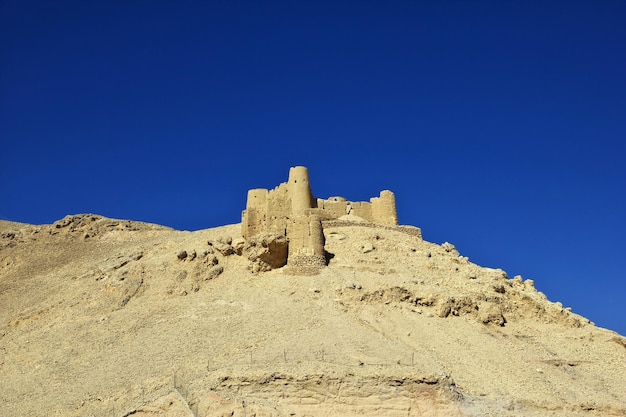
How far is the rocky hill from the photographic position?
20.5m

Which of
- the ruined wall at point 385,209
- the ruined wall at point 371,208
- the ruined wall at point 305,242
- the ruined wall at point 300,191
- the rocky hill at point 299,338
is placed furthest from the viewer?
the ruined wall at point 385,209

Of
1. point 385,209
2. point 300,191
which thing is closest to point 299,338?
point 300,191

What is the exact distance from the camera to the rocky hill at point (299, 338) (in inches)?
808

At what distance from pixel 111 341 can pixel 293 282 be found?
7.76 meters

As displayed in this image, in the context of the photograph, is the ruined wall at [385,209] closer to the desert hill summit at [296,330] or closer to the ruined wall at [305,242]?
the desert hill summit at [296,330]

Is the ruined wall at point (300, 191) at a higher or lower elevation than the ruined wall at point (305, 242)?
higher

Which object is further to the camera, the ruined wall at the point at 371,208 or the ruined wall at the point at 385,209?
the ruined wall at the point at 385,209

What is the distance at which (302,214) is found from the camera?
3178cm

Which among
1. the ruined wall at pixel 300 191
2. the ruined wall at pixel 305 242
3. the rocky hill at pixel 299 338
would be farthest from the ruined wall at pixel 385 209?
the ruined wall at pixel 305 242

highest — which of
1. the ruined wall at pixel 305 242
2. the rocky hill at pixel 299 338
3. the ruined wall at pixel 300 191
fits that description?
the ruined wall at pixel 300 191

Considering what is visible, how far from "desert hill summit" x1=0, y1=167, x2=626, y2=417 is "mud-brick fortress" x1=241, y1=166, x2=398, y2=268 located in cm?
7

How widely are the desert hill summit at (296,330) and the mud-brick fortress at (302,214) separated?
0.24 feet

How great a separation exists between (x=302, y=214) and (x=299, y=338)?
365 inches

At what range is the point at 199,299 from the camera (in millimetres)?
27922
